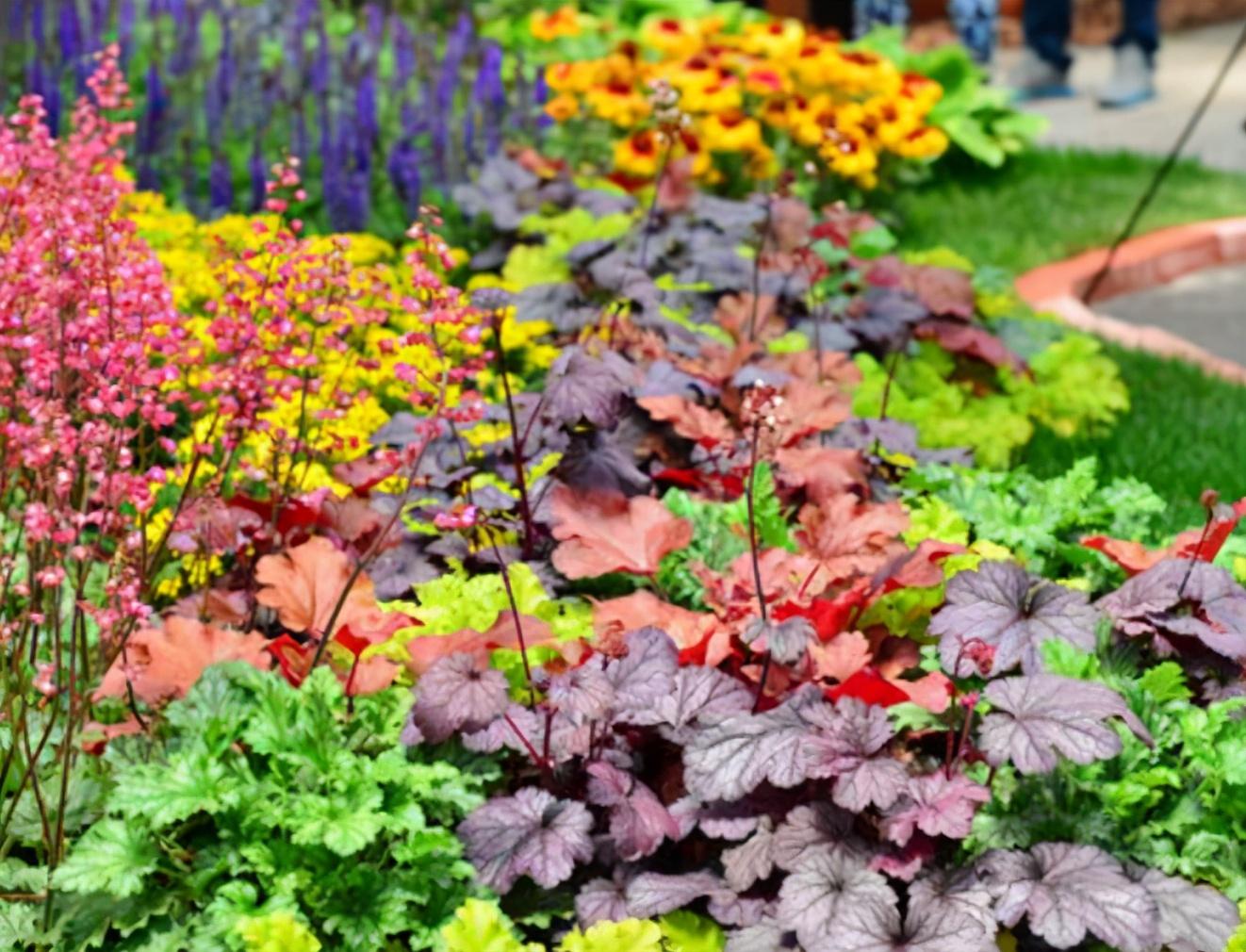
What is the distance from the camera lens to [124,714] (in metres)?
3.06

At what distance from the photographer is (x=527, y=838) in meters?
2.63

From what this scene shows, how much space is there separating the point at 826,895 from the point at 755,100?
442 cm

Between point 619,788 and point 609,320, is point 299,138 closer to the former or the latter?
point 609,320

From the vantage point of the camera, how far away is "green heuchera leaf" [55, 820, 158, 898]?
2.52 metres

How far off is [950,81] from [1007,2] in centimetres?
562

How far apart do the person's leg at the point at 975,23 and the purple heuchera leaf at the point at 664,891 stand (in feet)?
25.2

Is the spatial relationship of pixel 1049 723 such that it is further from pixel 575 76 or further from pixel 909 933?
pixel 575 76

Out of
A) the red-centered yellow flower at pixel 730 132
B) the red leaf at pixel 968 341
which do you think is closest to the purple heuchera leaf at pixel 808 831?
the red leaf at pixel 968 341

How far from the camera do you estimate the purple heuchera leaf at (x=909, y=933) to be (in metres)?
2.40

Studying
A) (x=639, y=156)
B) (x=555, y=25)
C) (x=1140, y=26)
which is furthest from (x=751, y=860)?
(x=1140, y=26)

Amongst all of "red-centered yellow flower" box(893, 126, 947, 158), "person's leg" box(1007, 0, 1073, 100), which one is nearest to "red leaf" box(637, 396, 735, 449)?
"red-centered yellow flower" box(893, 126, 947, 158)

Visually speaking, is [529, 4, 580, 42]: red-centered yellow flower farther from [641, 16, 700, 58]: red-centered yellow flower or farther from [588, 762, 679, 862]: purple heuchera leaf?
[588, 762, 679, 862]: purple heuchera leaf

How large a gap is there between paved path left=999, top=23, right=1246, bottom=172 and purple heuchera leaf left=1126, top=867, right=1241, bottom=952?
5853mm

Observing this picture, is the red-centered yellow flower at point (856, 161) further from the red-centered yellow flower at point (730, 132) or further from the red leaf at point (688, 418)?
the red leaf at point (688, 418)
